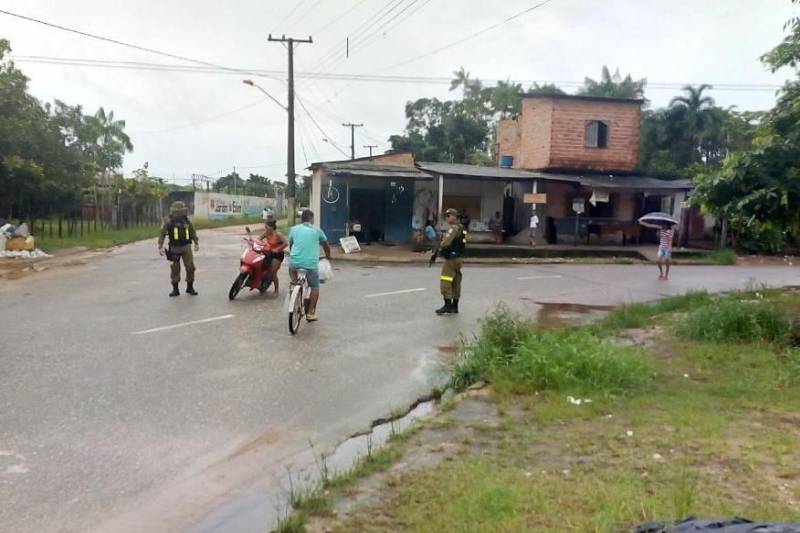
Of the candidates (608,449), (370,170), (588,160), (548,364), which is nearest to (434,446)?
(608,449)

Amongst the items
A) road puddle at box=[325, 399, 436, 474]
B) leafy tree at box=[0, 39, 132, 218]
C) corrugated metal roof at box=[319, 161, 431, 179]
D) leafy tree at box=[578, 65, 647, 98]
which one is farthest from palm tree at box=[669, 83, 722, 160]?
road puddle at box=[325, 399, 436, 474]

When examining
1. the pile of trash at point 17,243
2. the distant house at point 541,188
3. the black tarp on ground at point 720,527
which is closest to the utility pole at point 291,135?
the distant house at point 541,188

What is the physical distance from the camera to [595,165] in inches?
1144

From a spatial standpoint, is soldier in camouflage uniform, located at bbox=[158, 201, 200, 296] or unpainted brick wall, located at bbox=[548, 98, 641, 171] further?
unpainted brick wall, located at bbox=[548, 98, 641, 171]

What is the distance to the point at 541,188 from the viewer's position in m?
28.3

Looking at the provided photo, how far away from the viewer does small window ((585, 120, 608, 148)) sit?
2891 centimetres

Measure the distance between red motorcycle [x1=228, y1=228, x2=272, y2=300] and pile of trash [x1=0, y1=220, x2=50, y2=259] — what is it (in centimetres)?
1126

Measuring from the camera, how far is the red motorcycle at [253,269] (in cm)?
1177

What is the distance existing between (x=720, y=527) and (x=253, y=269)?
401 inches

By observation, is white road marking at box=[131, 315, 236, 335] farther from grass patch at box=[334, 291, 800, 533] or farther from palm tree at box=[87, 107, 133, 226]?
palm tree at box=[87, 107, 133, 226]

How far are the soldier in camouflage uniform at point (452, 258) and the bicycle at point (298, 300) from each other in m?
2.40

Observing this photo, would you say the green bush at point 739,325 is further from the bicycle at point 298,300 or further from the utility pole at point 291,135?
the utility pole at point 291,135

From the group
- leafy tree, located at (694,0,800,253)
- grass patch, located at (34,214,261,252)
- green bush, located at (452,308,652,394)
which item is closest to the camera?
green bush, located at (452,308,652,394)

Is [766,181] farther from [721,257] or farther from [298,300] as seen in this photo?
[721,257]
